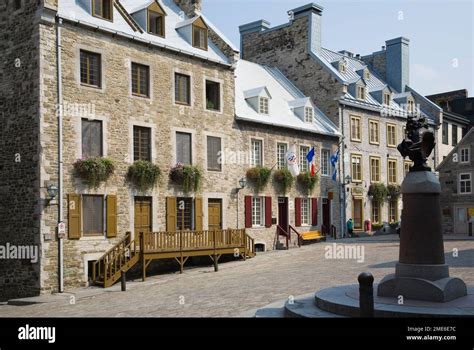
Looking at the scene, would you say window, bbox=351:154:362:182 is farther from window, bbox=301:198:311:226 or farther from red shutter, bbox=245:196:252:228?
red shutter, bbox=245:196:252:228

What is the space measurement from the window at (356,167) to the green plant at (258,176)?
815 cm

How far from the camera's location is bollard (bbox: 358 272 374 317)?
27.5 feet

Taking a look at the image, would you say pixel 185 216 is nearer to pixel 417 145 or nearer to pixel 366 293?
pixel 417 145

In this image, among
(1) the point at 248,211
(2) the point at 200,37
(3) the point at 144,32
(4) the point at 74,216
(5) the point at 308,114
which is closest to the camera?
(4) the point at 74,216

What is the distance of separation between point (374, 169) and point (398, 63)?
31.7 ft

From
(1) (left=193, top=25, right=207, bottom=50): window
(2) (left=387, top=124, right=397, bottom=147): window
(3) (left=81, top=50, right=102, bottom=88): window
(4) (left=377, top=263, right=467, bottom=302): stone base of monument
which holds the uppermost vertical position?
(1) (left=193, top=25, right=207, bottom=50): window

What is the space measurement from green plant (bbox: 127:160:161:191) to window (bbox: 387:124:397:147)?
19364mm

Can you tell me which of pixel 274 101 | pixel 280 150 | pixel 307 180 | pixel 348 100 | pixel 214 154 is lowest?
pixel 307 180

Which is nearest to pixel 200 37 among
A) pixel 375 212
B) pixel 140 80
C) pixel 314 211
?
pixel 140 80

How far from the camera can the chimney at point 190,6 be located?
25.7 metres

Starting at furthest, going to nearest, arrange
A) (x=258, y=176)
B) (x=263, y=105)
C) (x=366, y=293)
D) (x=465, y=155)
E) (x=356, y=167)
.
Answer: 1. (x=465, y=155)
2. (x=356, y=167)
3. (x=263, y=105)
4. (x=258, y=176)
5. (x=366, y=293)

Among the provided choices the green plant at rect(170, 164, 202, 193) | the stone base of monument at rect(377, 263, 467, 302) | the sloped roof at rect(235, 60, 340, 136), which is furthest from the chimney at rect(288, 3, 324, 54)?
the stone base of monument at rect(377, 263, 467, 302)

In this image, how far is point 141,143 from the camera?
2155cm
